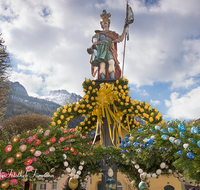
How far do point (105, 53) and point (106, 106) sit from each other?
2301 millimetres

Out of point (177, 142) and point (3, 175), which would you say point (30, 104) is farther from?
point (177, 142)

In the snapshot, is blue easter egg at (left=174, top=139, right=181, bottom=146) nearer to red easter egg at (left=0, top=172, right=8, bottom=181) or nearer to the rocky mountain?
red easter egg at (left=0, top=172, right=8, bottom=181)

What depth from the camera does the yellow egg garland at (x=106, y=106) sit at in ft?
19.4

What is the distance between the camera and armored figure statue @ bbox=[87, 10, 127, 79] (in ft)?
24.2

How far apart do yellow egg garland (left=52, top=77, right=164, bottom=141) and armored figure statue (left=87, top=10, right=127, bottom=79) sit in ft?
3.18

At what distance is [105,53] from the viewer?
24.5ft

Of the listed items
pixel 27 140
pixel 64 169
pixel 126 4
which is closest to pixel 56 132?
pixel 27 140

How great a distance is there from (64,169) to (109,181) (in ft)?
4.66

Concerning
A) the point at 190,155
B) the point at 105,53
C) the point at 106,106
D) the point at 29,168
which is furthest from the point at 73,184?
the point at 105,53

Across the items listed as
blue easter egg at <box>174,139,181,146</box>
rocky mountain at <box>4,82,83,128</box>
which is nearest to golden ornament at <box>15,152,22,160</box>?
blue easter egg at <box>174,139,181,146</box>

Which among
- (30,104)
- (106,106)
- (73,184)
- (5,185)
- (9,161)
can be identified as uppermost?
(30,104)

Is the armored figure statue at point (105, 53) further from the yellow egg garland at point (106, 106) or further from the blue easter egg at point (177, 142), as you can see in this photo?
the blue easter egg at point (177, 142)

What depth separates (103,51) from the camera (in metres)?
7.54

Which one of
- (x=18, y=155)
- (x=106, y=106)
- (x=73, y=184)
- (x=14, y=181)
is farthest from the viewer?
(x=106, y=106)
